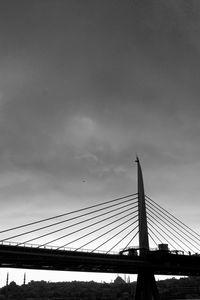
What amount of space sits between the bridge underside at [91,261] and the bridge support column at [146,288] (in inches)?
40.9

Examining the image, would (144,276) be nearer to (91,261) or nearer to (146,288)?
(146,288)

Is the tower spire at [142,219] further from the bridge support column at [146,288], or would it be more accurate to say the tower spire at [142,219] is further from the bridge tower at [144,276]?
the bridge support column at [146,288]

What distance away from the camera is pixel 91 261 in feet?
216

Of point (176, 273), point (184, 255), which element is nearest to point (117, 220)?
point (184, 255)

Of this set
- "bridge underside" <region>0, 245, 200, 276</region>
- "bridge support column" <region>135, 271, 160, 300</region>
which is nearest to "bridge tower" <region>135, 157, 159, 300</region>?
"bridge support column" <region>135, 271, 160, 300</region>

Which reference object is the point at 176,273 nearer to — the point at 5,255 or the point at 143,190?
the point at 143,190

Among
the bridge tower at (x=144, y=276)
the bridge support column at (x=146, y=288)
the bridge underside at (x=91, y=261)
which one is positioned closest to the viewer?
the bridge underside at (x=91, y=261)

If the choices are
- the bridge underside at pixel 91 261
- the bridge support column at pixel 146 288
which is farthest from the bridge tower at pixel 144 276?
the bridge underside at pixel 91 261

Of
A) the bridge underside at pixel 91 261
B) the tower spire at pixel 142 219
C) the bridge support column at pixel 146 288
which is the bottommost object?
the bridge support column at pixel 146 288

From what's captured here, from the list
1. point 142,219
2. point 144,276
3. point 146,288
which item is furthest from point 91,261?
point 142,219

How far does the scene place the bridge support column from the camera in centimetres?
6869

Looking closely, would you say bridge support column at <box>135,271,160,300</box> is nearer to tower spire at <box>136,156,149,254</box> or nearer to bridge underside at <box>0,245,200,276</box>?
bridge underside at <box>0,245,200,276</box>

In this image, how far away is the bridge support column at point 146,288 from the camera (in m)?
68.7

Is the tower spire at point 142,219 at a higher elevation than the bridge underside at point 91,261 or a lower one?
higher
